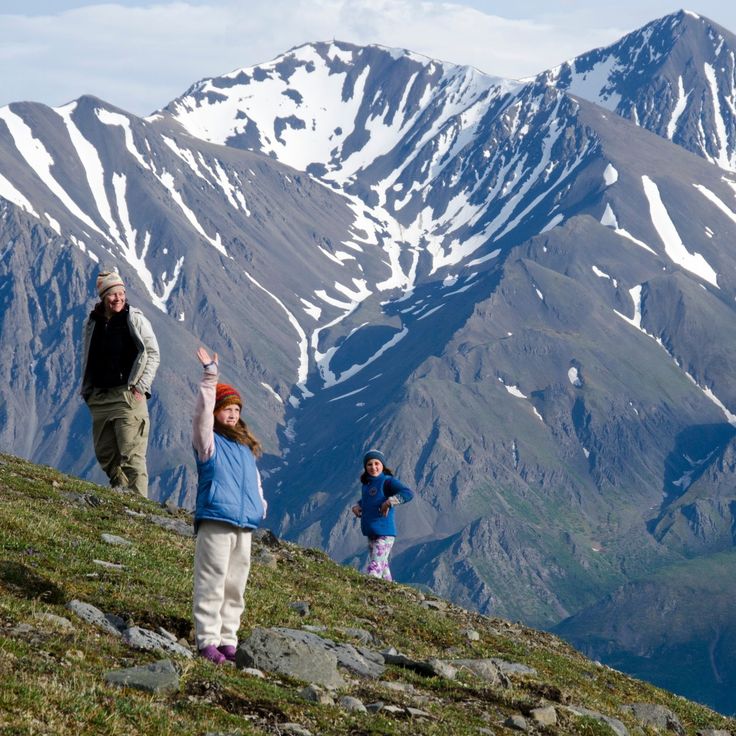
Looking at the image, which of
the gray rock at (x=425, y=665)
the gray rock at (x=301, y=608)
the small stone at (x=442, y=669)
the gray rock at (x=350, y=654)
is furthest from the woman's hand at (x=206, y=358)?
the gray rock at (x=301, y=608)

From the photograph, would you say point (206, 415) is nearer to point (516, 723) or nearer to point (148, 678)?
point (148, 678)

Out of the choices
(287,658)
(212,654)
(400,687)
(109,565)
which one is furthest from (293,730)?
(109,565)

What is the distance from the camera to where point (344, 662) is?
2081cm

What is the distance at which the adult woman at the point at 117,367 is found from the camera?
27.7m

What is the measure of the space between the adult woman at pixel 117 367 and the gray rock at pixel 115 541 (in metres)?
2.57

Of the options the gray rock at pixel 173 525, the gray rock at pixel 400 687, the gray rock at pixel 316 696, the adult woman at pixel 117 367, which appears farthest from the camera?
the gray rock at pixel 173 525

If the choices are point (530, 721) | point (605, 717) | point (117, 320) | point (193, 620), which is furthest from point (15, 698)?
point (117, 320)

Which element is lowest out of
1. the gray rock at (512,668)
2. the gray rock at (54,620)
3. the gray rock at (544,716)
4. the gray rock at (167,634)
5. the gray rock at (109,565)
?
the gray rock at (512,668)

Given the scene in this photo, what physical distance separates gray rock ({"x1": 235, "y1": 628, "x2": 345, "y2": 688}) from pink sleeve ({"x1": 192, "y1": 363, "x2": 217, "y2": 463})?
2.54 metres

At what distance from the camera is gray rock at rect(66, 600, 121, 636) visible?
61.7 feet

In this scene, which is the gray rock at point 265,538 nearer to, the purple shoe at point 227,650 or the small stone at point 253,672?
the purple shoe at point 227,650

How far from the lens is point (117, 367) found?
28266 mm

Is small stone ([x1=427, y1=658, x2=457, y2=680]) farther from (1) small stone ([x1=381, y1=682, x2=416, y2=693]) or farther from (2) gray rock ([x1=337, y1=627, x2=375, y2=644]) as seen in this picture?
(2) gray rock ([x1=337, y1=627, x2=375, y2=644])

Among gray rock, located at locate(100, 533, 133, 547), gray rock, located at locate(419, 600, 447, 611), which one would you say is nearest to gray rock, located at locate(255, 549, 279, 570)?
gray rock, located at locate(419, 600, 447, 611)
